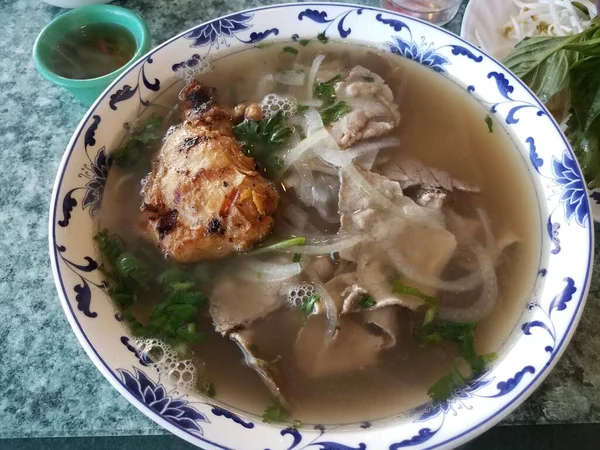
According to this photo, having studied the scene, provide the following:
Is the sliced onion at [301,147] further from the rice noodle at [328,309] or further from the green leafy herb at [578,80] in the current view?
the green leafy herb at [578,80]

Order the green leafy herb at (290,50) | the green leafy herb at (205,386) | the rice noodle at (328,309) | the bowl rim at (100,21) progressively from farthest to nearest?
the green leafy herb at (290,50) → the bowl rim at (100,21) → the rice noodle at (328,309) → the green leafy herb at (205,386)

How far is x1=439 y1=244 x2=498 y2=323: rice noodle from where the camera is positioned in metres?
1.40

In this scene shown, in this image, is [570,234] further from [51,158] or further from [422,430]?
Answer: [51,158]

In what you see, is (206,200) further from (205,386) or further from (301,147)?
(205,386)

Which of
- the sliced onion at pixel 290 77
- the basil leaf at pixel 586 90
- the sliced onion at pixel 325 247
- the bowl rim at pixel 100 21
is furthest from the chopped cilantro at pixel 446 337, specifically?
the bowl rim at pixel 100 21

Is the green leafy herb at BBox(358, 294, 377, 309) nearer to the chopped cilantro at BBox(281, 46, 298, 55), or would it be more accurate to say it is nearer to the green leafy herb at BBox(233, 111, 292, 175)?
the green leafy herb at BBox(233, 111, 292, 175)

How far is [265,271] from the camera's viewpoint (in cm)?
146

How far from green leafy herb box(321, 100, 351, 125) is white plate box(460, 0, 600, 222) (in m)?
0.50

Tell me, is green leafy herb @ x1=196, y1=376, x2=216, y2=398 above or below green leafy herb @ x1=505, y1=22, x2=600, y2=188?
below

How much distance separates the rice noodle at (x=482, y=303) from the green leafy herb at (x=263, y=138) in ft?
2.19

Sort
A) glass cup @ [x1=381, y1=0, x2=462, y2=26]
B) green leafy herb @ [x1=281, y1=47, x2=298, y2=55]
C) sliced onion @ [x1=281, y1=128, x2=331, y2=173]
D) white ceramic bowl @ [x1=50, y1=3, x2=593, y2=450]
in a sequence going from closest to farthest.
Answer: white ceramic bowl @ [x1=50, y1=3, x2=593, y2=450]
sliced onion @ [x1=281, y1=128, x2=331, y2=173]
green leafy herb @ [x1=281, y1=47, x2=298, y2=55]
glass cup @ [x1=381, y1=0, x2=462, y2=26]

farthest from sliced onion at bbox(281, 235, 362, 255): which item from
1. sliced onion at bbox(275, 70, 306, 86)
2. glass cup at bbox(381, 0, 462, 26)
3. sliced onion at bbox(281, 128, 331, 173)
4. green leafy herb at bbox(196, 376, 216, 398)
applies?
glass cup at bbox(381, 0, 462, 26)

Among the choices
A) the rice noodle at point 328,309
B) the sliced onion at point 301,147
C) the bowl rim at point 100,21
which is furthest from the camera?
the bowl rim at point 100,21

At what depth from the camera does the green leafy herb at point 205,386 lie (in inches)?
50.3
